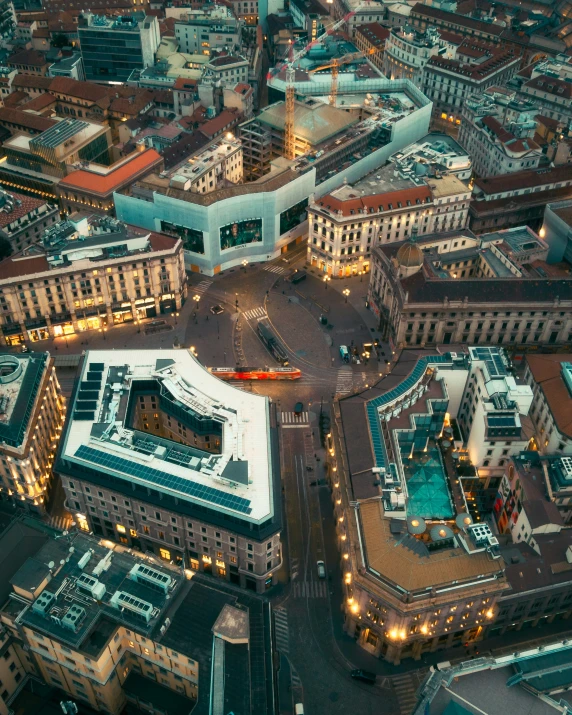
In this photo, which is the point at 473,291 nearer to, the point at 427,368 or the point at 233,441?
the point at 427,368

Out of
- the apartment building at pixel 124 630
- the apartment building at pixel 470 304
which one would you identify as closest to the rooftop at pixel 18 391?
the apartment building at pixel 124 630

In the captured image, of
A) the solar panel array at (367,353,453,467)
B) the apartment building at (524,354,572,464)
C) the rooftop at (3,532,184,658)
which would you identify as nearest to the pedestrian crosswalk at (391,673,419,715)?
the solar panel array at (367,353,453,467)

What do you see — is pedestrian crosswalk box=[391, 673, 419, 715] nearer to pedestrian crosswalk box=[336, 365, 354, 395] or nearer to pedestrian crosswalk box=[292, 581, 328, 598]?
pedestrian crosswalk box=[292, 581, 328, 598]

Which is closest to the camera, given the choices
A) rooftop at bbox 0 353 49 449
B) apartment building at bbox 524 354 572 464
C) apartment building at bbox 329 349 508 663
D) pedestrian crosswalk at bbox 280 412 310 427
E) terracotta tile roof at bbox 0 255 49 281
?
apartment building at bbox 329 349 508 663

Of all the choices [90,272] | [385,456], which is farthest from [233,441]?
[90,272]

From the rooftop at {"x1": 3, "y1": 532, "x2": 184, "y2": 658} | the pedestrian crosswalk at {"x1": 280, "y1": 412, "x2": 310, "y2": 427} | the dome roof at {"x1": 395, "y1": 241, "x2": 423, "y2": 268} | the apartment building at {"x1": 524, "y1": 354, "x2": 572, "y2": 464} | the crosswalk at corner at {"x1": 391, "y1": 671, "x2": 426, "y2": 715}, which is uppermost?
the dome roof at {"x1": 395, "y1": 241, "x2": 423, "y2": 268}

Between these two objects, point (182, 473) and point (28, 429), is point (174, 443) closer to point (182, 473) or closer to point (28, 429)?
point (182, 473)

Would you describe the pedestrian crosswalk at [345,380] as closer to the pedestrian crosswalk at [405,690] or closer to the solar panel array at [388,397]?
the solar panel array at [388,397]

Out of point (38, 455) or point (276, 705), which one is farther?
point (38, 455)
